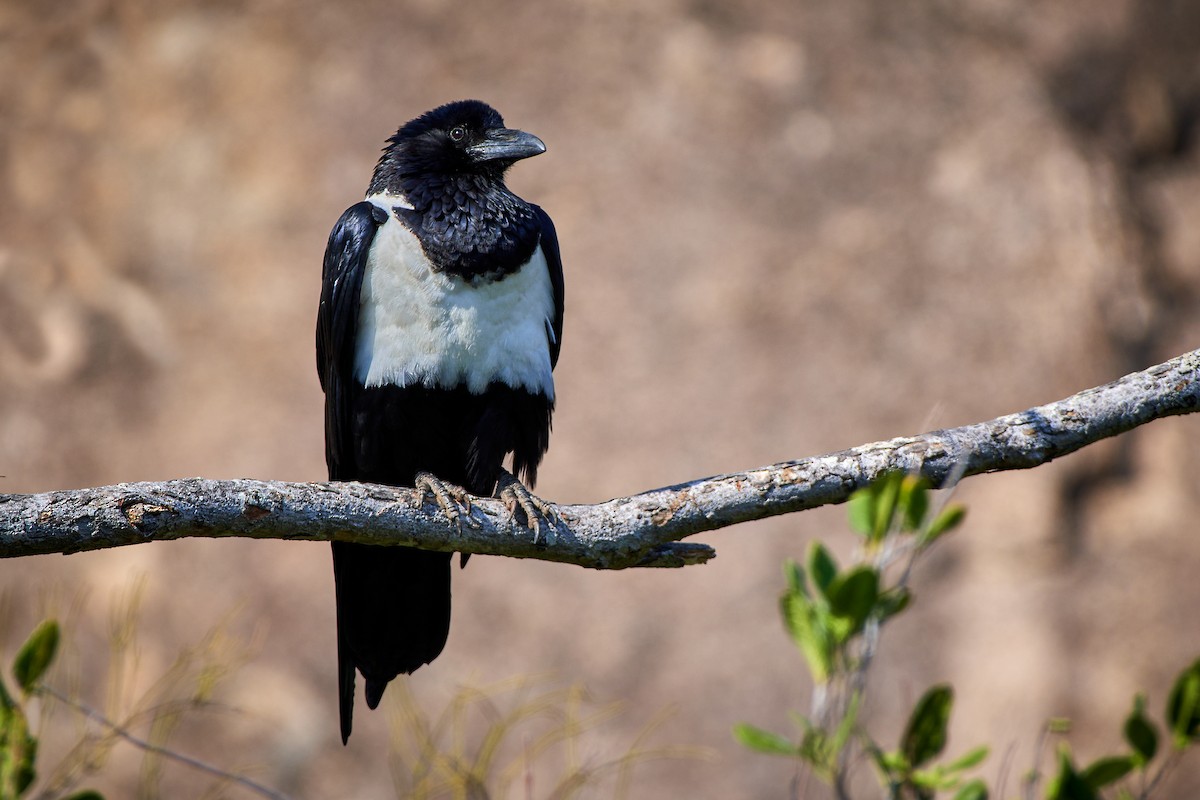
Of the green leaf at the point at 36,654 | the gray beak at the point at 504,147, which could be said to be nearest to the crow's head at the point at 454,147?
the gray beak at the point at 504,147

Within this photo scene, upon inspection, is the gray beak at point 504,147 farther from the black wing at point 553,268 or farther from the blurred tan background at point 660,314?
the blurred tan background at point 660,314

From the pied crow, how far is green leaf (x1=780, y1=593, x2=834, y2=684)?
155cm

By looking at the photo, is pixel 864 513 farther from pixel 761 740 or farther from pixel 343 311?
pixel 343 311

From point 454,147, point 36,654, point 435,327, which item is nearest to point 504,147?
point 454,147

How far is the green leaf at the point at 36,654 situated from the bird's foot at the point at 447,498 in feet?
3.25

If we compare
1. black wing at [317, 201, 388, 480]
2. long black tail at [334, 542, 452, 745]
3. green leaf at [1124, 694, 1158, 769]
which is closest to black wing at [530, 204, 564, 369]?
black wing at [317, 201, 388, 480]

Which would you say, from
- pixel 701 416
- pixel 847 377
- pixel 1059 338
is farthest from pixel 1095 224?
pixel 701 416

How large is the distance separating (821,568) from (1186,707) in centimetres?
94

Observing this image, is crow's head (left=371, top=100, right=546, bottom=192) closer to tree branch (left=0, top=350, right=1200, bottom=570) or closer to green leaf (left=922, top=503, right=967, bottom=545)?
tree branch (left=0, top=350, right=1200, bottom=570)

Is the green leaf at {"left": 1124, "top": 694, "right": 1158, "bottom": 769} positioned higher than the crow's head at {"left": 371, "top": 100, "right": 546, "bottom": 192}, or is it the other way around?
the crow's head at {"left": 371, "top": 100, "right": 546, "bottom": 192}

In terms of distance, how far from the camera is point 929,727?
8.52ft

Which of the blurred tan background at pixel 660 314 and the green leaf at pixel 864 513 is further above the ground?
the blurred tan background at pixel 660 314

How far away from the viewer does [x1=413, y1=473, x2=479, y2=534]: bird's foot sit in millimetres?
3340

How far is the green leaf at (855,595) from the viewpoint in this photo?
7.23ft
